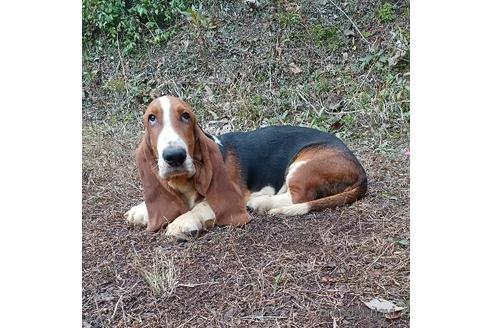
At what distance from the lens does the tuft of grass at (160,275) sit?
3.05 meters

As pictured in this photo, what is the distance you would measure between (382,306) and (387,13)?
6194 mm

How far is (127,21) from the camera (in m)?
8.77

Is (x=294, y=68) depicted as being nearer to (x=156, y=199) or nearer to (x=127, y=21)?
(x=127, y=21)

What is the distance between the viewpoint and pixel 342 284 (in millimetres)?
3064

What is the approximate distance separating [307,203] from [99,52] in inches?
222

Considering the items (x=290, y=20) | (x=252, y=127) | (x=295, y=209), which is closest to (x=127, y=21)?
(x=290, y=20)

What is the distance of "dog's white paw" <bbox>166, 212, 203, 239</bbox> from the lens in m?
3.80

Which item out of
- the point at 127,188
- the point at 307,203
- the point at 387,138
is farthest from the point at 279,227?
the point at 387,138

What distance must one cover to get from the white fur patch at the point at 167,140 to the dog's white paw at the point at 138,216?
0.49 m

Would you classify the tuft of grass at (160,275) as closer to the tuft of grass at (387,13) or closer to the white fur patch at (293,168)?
the white fur patch at (293,168)

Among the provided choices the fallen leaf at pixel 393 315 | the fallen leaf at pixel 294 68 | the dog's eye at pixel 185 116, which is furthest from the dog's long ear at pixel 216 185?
the fallen leaf at pixel 294 68

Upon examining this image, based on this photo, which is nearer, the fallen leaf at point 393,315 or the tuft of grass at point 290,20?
the fallen leaf at point 393,315

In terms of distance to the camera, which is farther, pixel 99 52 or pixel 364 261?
pixel 99 52
